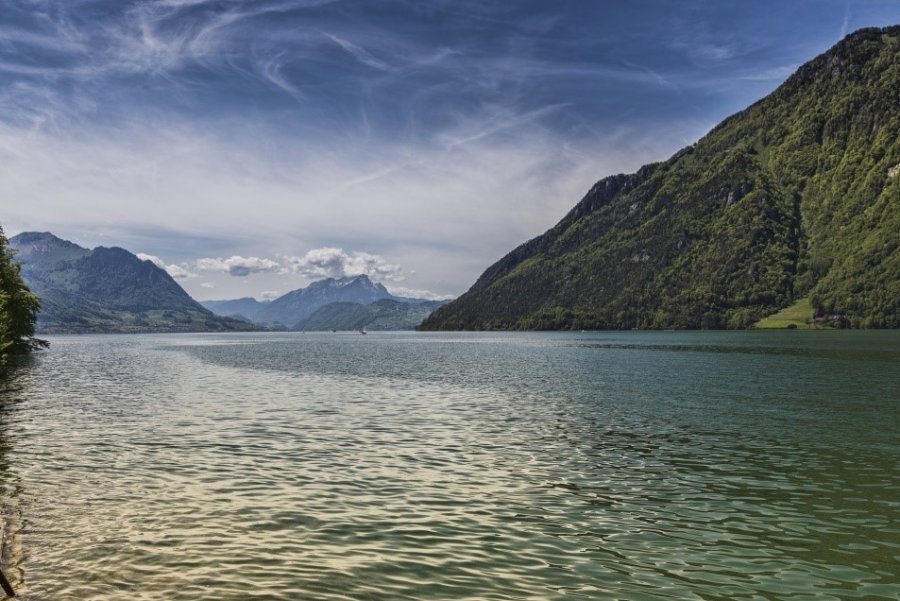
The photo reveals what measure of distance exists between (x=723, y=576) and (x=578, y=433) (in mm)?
26592

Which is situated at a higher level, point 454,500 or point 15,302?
point 15,302

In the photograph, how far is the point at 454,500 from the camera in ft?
86.8

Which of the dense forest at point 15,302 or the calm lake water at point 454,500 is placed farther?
the dense forest at point 15,302

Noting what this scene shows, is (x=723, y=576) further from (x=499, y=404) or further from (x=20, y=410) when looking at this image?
(x=20, y=410)

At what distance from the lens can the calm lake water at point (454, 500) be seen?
1769 centimetres

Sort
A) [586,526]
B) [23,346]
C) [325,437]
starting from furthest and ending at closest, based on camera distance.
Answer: [23,346], [325,437], [586,526]

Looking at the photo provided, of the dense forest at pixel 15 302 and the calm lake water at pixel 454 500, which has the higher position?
the dense forest at pixel 15 302

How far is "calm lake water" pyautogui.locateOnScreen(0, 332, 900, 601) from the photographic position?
1769 cm

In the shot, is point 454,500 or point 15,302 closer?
point 454,500

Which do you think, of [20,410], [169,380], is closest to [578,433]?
[20,410]

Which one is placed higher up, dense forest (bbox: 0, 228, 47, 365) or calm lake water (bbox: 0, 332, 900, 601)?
dense forest (bbox: 0, 228, 47, 365)

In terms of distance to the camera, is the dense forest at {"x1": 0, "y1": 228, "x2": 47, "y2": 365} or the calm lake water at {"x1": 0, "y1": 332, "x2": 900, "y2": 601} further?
the dense forest at {"x1": 0, "y1": 228, "x2": 47, "y2": 365}

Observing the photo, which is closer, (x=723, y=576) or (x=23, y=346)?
(x=723, y=576)

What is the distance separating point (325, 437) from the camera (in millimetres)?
42812
